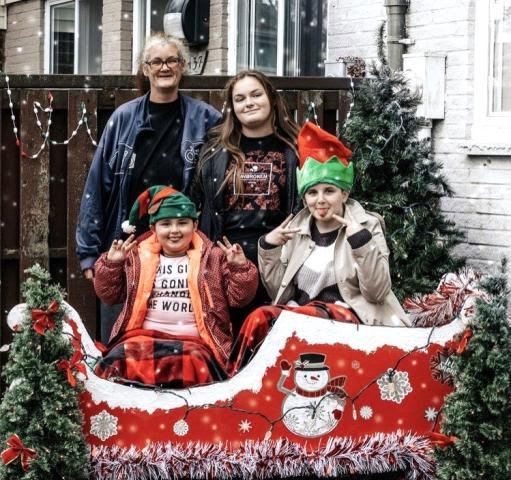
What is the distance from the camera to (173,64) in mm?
5605

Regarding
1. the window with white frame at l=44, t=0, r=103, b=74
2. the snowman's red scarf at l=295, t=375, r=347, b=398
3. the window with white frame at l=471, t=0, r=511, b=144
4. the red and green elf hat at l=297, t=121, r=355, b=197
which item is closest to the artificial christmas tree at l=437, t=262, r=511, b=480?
the snowman's red scarf at l=295, t=375, r=347, b=398

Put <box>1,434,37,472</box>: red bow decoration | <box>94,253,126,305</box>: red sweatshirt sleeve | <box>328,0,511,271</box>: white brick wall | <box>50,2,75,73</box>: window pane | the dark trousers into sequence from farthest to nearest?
<box>50,2,75,73</box>: window pane < <box>328,0,511,271</box>: white brick wall < the dark trousers < <box>94,253,126,305</box>: red sweatshirt sleeve < <box>1,434,37,472</box>: red bow decoration

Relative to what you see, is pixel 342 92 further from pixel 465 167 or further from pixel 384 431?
pixel 384 431

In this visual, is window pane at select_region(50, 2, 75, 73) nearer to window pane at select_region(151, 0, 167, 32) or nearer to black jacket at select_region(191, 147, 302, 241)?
window pane at select_region(151, 0, 167, 32)

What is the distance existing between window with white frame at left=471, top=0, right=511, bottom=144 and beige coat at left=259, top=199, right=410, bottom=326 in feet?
4.79

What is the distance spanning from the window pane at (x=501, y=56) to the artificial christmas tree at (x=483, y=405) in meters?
2.13

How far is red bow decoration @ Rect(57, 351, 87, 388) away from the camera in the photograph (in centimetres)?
445

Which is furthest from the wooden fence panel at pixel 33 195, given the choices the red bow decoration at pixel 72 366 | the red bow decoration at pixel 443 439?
the red bow decoration at pixel 443 439

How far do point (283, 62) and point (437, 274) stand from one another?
3.10 m

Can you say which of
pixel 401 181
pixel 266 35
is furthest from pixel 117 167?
pixel 266 35

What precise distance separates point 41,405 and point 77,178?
228 cm

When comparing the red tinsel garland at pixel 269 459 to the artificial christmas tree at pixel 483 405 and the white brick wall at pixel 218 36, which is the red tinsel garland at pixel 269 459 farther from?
the white brick wall at pixel 218 36

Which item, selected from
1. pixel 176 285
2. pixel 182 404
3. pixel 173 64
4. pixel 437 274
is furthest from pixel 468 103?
pixel 182 404

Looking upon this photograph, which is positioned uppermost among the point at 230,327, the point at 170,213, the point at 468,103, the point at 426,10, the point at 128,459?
the point at 426,10
